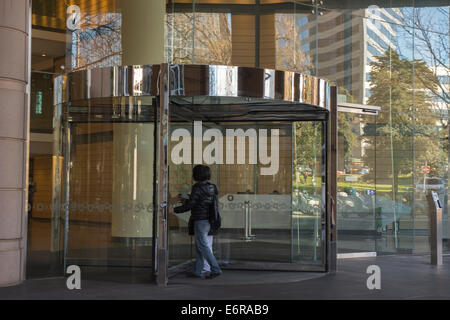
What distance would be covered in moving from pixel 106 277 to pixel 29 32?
366 cm

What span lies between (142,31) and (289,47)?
9.53 ft

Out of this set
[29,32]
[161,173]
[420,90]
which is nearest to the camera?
[161,173]

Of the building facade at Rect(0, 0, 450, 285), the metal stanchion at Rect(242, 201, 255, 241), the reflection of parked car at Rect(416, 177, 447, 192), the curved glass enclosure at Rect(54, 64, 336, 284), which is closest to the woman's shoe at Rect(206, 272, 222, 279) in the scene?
the curved glass enclosure at Rect(54, 64, 336, 284)

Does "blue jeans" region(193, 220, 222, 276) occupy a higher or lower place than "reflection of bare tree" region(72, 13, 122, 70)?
lower

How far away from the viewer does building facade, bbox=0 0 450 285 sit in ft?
29.8

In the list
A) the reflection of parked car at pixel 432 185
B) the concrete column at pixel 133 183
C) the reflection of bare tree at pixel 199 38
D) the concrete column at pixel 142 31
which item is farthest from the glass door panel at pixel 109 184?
the reflection of parked car at pixel 432 185

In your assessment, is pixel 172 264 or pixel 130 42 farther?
pixel 130 42

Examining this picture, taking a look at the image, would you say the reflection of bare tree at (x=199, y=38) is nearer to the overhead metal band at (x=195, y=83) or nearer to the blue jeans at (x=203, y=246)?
the overhead metal band at (x=195, y=83)

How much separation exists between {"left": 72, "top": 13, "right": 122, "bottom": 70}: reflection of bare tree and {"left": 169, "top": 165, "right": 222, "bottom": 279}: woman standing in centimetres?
288

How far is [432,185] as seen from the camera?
13.8 m

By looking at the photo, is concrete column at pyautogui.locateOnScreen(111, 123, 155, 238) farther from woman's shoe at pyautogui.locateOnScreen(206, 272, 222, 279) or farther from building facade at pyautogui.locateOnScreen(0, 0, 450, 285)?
woman's shoe at pyautogui.locateOnScreen(206, 272, 222, 279)

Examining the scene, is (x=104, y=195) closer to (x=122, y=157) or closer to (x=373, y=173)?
(x=122, y=157)

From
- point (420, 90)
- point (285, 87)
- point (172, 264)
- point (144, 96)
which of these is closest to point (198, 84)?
point (144, 96)

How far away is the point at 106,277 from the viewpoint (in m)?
8.90
